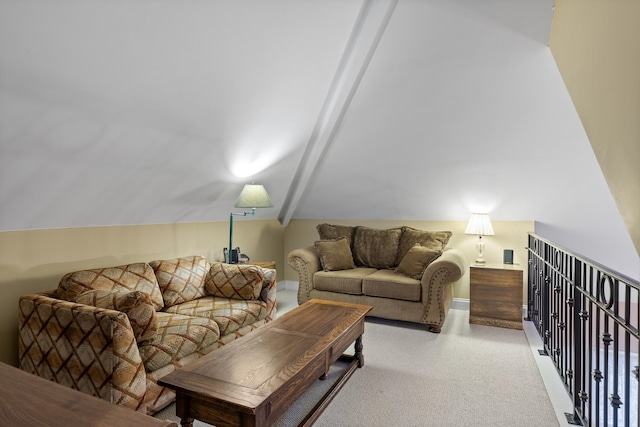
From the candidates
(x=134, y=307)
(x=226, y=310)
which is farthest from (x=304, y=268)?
(x=134, y=307)

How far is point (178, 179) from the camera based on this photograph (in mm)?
3371

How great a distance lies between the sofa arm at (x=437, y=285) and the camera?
3.68 m

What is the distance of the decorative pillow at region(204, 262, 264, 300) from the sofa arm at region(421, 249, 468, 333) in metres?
1.61

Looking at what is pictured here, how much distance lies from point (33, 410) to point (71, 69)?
5.76ft

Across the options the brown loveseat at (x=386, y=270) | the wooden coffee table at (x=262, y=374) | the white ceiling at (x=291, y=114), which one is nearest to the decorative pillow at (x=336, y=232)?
the brown loveseat at (x=386, y=270)

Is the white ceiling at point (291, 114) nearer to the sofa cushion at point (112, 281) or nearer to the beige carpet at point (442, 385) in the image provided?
the sofa cushion at point (112, 281)

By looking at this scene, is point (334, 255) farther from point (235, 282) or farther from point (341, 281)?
point (235, 282)

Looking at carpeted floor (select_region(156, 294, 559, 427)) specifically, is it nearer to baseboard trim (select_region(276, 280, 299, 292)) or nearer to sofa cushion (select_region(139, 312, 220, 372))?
sofa cushion (select_region(139, 312, 220, 372))

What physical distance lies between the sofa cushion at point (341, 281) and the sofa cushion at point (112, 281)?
177cm

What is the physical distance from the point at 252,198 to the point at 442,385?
2.31 metres

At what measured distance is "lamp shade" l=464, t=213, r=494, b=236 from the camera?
4.17 metres

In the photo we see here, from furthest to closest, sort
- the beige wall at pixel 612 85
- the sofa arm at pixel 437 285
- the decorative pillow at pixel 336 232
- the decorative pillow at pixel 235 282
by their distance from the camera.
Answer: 1. the decorative pillow at pixel 336 232
2. the sofa arm at pixel 437 285
3. the decorative pillow at pixel 235 282
4. the beige wall at pixel 612 85

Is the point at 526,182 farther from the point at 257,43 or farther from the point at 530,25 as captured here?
the point at 257,43

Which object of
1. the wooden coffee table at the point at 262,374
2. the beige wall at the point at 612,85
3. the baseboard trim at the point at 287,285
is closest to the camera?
the beige wall at the point at 612,85
